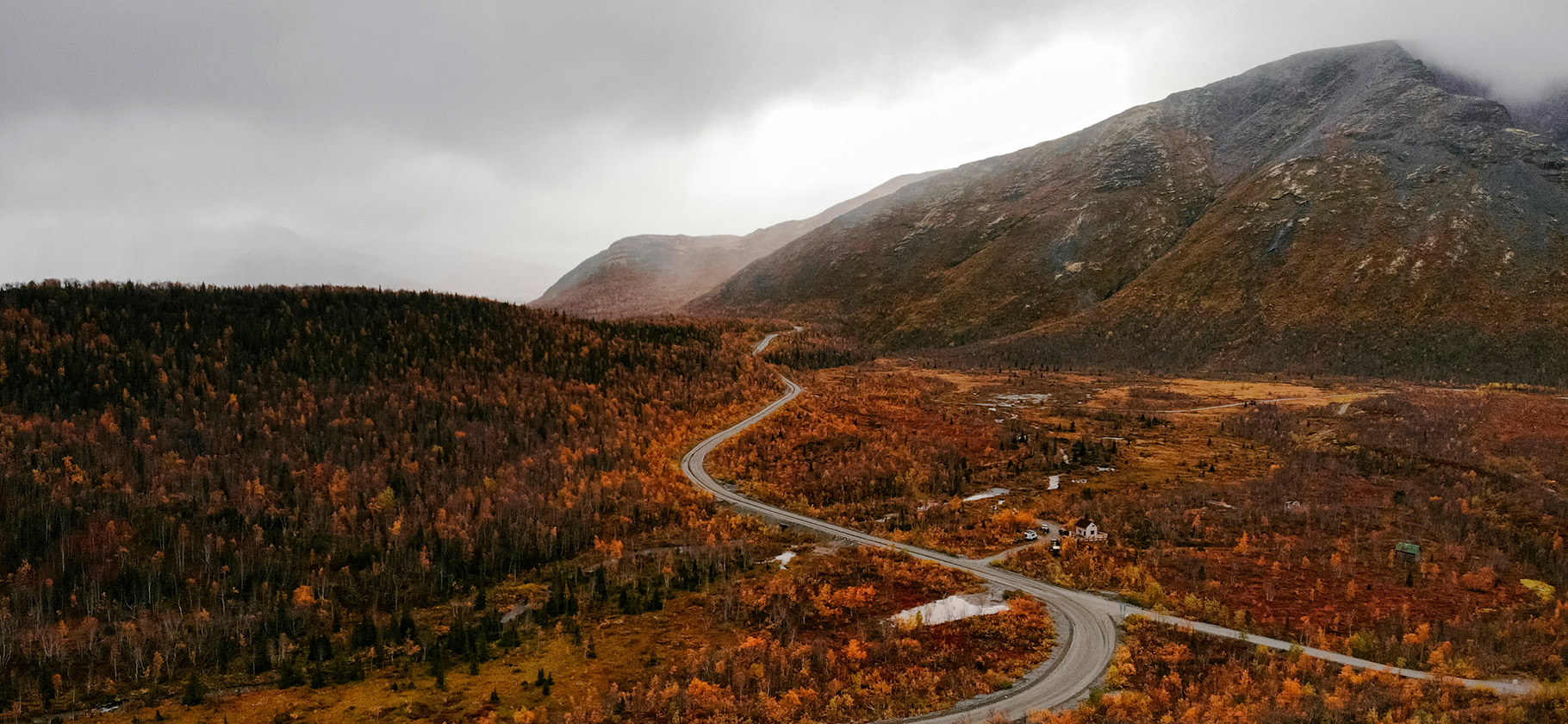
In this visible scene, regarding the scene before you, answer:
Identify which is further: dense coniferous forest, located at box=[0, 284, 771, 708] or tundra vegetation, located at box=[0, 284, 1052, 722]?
dense coniferous forest, located at box=[0, 284, 771, 708]

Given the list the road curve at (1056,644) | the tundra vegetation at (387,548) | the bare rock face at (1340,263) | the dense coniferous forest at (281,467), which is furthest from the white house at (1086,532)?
the bare rock face at (1340,263)

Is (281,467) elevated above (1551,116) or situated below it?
below

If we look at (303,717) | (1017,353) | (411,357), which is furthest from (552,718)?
(1017,353)

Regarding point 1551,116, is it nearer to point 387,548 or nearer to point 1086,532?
point 1086,532

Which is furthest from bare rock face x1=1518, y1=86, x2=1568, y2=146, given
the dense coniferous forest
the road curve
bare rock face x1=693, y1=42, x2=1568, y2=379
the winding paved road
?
the road curve

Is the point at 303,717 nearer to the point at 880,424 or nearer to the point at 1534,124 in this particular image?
the point at 880,424

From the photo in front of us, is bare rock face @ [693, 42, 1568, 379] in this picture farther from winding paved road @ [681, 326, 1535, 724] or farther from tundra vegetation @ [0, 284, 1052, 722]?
winding paved road @ [681, 326, 1535, 724]

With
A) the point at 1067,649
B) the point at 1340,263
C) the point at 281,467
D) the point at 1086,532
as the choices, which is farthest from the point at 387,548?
the point at 1340,263
